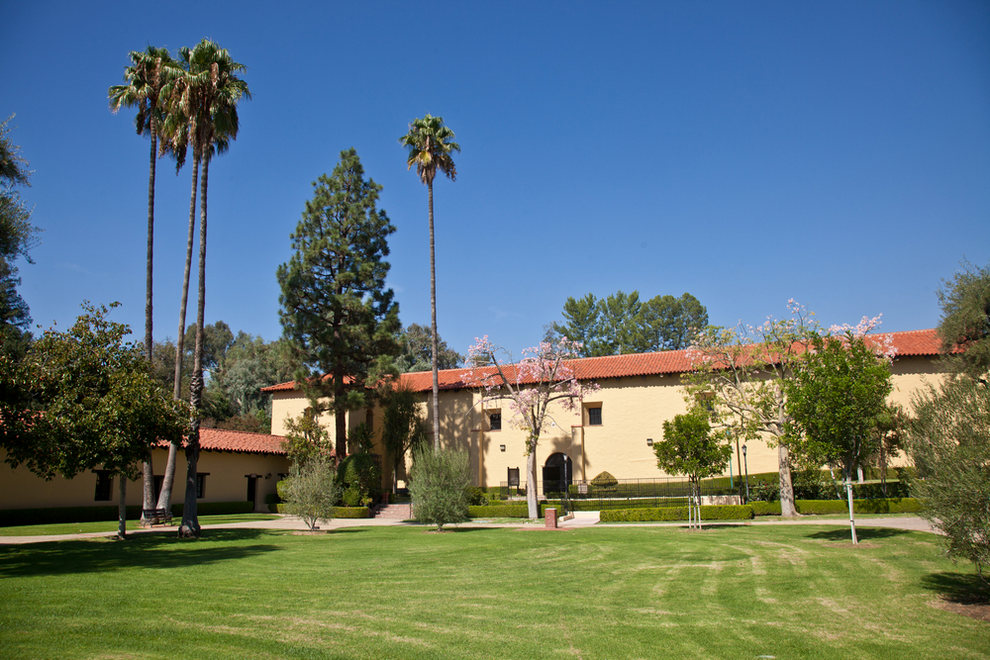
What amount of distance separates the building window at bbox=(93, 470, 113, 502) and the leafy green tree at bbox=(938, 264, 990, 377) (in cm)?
4001

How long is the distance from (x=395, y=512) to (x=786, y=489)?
20318 millimetres

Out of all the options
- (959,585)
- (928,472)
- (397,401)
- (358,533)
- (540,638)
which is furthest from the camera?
(397,401)

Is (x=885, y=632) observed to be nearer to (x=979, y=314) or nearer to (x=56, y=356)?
(x=56, y=356)

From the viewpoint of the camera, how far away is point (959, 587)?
411 inches

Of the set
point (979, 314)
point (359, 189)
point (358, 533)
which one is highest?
point (359, 189)

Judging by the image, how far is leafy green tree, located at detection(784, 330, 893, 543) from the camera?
15.7 meters

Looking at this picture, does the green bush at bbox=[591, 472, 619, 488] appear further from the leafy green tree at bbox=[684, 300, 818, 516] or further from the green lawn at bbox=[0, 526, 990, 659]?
the green lawn at bbox=[0, 526, 990, 659]

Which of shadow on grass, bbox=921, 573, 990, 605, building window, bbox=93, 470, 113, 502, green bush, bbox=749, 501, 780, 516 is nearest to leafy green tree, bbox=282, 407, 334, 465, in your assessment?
building window, bbox=93, 470, 113, 502

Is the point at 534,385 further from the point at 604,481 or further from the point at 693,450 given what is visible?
the point at 693,450

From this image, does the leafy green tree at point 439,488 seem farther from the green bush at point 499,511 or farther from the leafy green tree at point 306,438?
the leafy green tree at point 306,438

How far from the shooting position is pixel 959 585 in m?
10.6

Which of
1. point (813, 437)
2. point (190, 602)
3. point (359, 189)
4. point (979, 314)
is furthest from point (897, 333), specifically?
point (190, 602)

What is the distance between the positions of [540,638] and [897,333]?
A: 3556 cm

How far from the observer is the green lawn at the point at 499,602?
746 centimetres
